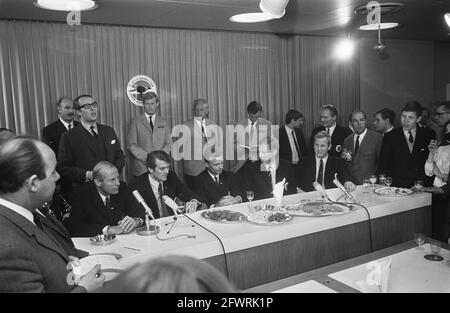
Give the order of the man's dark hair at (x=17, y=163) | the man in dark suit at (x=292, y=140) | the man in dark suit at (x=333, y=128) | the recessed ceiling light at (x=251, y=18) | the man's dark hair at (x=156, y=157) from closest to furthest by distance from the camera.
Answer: the man's dark hair at (x=17, y=163) → the man's dark hair at (x=156, y=157) → the recessed ceiling light at (x=251, y=18) → the man in dark suit at (x=333, y=128) → the man in dark suit at (x=292, y=140)

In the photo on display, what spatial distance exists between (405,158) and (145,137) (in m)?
2.79

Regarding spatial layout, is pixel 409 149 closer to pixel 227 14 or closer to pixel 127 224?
pixel 227 14

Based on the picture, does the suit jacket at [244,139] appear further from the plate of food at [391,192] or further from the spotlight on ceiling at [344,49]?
the plate of food at [391,192]

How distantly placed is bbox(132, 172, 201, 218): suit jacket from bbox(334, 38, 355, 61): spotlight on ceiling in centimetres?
431

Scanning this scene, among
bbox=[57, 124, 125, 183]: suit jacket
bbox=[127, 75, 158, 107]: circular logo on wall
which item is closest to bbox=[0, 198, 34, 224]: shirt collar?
bbox=[57, 124, 125, 183]: suit jacket

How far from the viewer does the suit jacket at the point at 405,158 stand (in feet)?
12.8

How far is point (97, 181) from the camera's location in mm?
2826

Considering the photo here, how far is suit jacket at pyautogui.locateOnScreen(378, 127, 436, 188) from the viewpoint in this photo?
12.8 ft

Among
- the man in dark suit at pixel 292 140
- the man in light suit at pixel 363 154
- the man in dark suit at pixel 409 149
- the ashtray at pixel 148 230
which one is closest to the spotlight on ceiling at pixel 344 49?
the man in dark suit at pixel 292 140

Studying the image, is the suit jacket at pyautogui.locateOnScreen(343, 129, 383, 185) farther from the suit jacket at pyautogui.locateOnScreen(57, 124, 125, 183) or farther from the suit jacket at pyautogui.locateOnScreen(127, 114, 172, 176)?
the suit jacket at pyautogui.locateOnScreen(57, 124, 125, 183)

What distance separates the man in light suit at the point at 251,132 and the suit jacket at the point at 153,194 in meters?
1.89

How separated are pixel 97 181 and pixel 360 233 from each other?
6.19 ft
